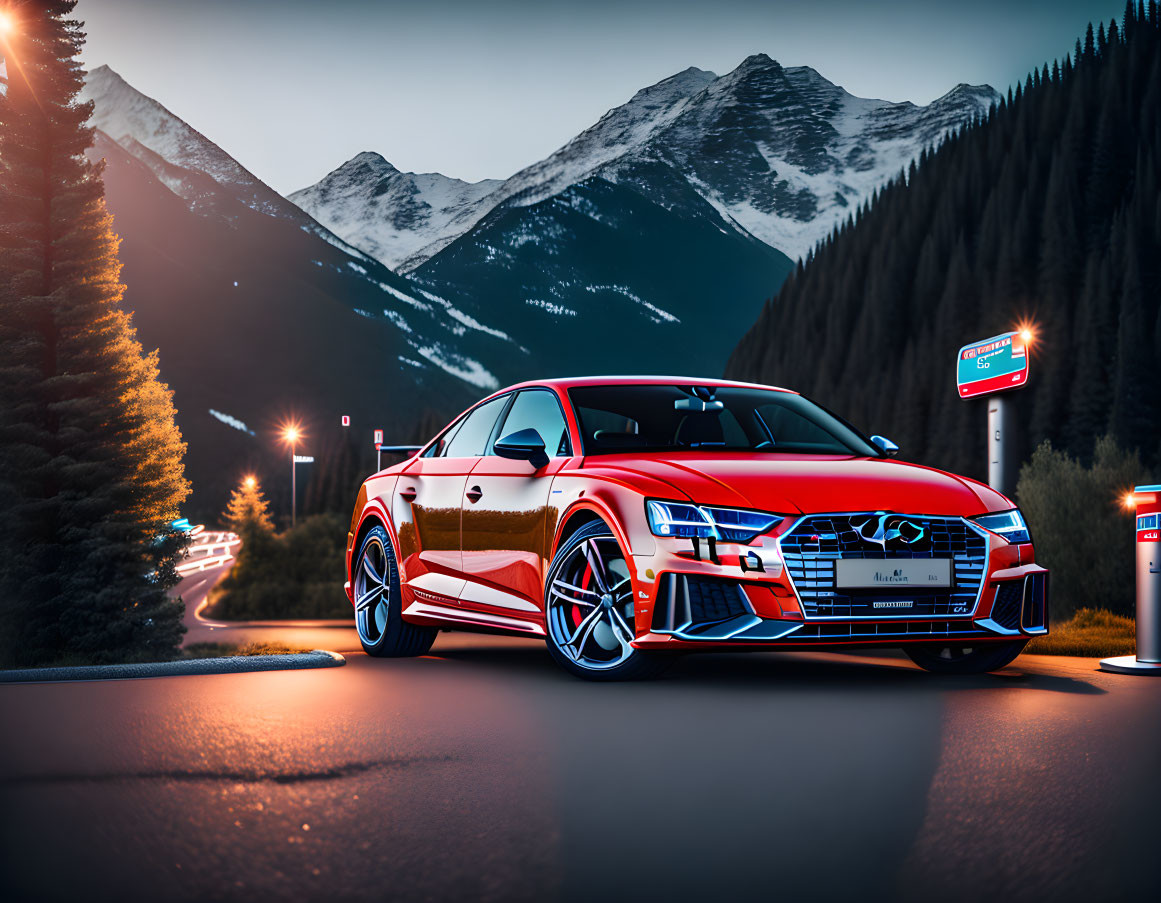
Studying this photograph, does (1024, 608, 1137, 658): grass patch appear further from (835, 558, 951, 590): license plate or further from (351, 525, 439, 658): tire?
(351, 525, 439, 658): tire

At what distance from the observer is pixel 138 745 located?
5.83 metres

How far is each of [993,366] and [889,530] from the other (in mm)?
5760

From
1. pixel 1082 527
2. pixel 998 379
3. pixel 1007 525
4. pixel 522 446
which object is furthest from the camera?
pixel 1082 527

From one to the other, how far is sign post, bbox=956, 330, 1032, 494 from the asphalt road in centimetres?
458

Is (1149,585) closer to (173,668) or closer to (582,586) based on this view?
(582,586)

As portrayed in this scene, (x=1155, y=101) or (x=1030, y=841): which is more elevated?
(x=1155, y=101)

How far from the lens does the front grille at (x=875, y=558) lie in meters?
6.90

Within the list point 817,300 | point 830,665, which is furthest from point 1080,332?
point 830,665

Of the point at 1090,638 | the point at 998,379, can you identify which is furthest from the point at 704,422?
the point at 1090,638

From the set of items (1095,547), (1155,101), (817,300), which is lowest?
(1095,547)

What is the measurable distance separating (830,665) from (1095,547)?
1900 inches

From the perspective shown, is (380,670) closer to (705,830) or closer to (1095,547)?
(705,830)

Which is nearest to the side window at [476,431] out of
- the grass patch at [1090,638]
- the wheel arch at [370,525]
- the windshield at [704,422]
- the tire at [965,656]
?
the wheel arch at [370,525]

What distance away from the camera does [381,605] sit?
395 inches
